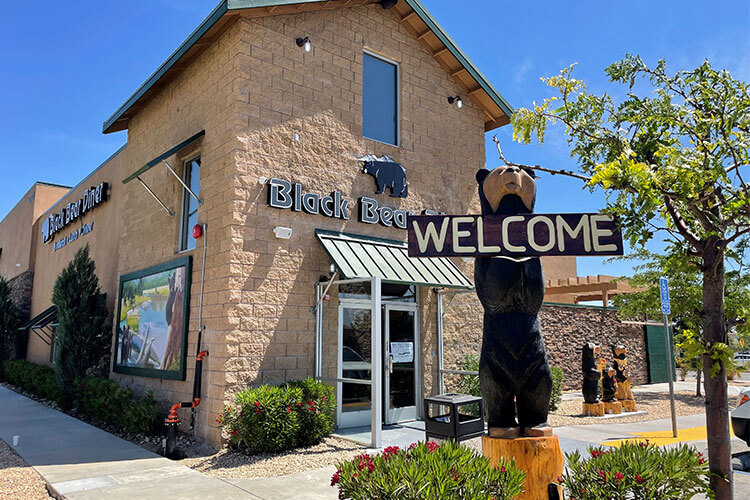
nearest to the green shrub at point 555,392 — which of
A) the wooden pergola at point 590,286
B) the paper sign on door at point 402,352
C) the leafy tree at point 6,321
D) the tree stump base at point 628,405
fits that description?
the tree stump base at point 628,405

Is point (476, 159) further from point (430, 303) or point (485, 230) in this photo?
point (485, 230)

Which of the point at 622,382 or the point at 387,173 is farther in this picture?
the point at 622,382

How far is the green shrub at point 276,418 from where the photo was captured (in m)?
7.89


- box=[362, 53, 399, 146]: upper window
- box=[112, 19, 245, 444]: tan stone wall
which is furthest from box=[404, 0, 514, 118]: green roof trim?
box=[112, 19, 245, 444]: tan stone wall

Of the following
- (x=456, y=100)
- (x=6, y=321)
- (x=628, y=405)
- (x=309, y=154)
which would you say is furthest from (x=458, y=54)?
(x=6, y=321)

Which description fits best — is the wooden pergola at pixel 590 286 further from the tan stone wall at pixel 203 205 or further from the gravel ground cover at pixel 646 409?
the tan stone wall at pixel 203 205

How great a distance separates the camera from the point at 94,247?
631 inches

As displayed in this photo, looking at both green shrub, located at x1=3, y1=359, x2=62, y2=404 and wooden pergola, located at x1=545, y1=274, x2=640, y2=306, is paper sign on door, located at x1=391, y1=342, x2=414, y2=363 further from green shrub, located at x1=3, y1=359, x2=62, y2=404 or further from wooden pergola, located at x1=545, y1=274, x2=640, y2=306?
wooden pergola, located at x1=545, y1=274, x2=640, y2=306

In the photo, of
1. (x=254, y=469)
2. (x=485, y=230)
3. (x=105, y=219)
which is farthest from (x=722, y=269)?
(x=105, y=219)

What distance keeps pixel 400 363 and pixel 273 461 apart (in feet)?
12.3

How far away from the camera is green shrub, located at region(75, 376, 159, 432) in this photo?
9602 millimetres

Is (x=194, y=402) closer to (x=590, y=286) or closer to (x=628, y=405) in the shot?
(x=628, y=405)

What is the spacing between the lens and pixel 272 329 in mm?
9055

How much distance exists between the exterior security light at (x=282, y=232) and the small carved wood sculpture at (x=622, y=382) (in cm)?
837
